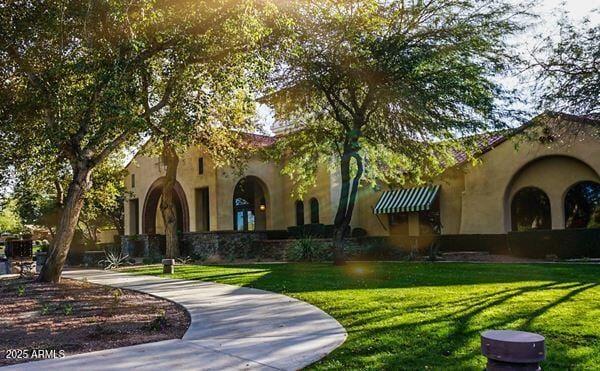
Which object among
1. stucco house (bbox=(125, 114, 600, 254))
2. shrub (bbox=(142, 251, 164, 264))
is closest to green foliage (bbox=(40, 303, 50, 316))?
stucco house (bbox=(125, 114, 600, 254))

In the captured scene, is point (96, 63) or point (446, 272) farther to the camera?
point (446, 272)

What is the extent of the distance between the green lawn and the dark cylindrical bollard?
1.96 metres

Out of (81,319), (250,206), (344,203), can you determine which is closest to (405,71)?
(344,203)

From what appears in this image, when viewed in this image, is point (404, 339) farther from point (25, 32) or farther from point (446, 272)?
point (25, 32)

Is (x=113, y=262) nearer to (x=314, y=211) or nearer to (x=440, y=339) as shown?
(x=314, y=211)

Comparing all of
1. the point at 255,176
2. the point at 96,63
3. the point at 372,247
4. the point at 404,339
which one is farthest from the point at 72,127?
the point at 255,176

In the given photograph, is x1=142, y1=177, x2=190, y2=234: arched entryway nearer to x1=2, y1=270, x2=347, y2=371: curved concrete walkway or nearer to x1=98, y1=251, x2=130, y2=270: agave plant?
x1=98, y1=251, x2=130, y2=270: agave plant

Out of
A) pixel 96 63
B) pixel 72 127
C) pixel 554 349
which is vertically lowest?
pixel 554 349

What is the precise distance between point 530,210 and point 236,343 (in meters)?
19.5

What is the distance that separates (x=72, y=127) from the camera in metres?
13.6

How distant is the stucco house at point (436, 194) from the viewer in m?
21.2

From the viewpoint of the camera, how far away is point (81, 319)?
9352 millimetres

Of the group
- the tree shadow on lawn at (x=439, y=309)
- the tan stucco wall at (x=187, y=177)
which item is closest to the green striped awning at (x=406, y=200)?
the tree shadow on lawn at (x=439, y=309)

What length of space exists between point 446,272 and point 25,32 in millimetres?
13193
